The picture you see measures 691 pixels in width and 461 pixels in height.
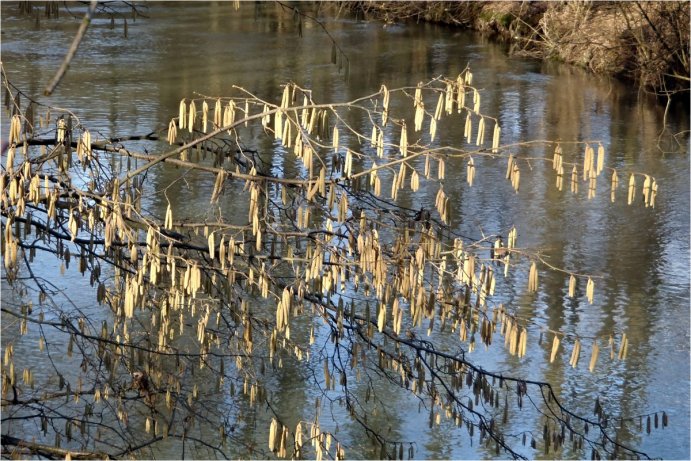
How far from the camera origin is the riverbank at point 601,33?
14875 mm

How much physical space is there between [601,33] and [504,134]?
4974 mm

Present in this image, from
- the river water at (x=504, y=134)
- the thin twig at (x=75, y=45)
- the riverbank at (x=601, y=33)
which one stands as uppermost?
the thin twig at (x=75, y=45)

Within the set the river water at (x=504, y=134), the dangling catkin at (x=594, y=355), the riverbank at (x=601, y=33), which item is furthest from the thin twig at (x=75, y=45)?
the riverbank at (x=601, y=33)

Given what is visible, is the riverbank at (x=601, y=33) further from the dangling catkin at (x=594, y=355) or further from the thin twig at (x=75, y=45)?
the thin twig at (x=75, y=45)

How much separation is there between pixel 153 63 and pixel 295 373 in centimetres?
1064

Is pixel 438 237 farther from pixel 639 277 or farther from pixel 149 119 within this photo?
pixel 149 119

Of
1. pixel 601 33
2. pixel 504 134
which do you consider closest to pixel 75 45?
pixel 504 134

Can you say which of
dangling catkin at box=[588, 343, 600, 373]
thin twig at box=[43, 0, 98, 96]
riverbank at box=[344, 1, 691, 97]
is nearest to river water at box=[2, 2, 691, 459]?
riverbank at box=[344, 1, 691, 97]

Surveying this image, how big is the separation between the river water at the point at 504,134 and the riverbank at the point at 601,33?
344mm

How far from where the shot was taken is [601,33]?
1681 centimetres

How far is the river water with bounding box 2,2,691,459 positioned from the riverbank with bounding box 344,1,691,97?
0.34m

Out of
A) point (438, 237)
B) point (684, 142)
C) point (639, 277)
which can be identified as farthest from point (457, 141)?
point (438, 237)

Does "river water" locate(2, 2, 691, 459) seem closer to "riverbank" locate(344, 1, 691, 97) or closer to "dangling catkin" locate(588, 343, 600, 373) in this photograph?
"riverbank" locate(344, 1, 691, 97)

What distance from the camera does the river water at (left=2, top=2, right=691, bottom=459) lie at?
6.48m
